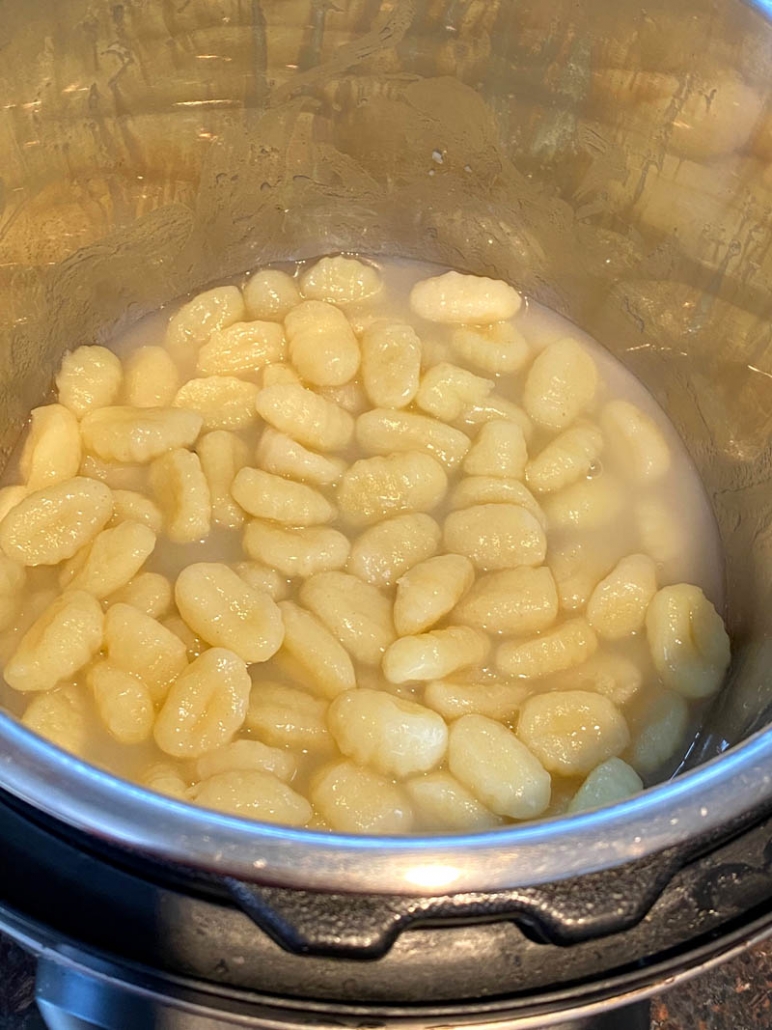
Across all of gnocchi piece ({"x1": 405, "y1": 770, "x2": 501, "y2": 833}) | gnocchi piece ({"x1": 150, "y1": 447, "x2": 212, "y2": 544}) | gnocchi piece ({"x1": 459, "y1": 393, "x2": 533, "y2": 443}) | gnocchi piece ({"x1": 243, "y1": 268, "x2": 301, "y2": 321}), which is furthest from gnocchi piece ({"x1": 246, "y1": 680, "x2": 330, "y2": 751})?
gnocchi piece ({"x1": 243, "y1": 268, "x2": 301, "y2": 321})

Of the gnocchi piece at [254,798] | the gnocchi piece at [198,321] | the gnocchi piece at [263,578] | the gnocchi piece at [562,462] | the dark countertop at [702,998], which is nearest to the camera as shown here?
the gnocchi piece at [254,798]

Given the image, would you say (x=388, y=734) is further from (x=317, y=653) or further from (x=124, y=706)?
(x=124, y=706)

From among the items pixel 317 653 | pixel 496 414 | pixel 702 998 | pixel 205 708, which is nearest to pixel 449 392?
pixel 496 414

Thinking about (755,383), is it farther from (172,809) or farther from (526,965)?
(172,809)

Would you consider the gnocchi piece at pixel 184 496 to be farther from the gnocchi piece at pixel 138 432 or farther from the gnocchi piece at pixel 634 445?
the gnocchi piece at pixel 634 445

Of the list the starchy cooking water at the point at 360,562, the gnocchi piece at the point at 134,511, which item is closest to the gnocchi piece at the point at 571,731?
the starchy cooking water at the point at 360,562

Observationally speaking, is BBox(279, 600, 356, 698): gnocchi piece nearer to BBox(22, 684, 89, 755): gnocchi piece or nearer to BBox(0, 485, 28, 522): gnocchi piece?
BBox(22, 684, 89, 755): gnocchi piece
